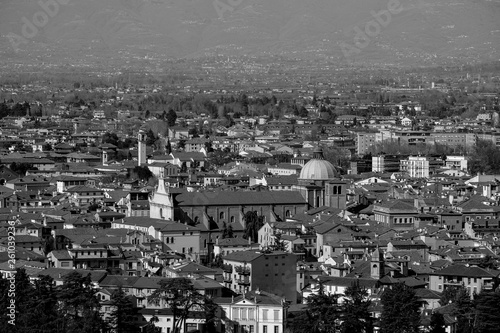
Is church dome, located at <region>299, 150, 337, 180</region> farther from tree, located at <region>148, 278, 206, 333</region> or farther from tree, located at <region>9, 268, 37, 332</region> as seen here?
tree, located at <region>148, 278, 206, 333</region>

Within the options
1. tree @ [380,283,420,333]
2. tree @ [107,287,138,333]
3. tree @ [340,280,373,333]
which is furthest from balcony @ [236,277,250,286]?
tree @ [107,287,138,333]

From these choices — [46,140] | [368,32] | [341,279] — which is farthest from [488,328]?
[368,32]

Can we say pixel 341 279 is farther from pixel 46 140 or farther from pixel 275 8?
pixel 275 8

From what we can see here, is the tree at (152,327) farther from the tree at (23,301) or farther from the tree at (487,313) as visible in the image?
the tree at (487,313)

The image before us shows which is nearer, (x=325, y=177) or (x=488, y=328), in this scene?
(x=488, y=328)

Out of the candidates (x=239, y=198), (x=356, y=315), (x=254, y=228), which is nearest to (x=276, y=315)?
(x=356, y=315)
